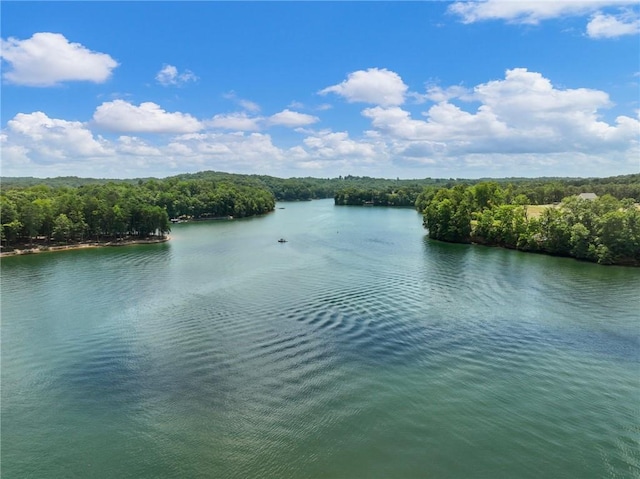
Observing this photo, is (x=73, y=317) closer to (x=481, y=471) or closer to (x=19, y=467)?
(x=19, y=467)

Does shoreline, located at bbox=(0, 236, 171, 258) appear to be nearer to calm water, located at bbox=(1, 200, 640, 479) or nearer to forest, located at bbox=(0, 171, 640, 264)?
forest, located at bbox=(0, 171, 640, 264)

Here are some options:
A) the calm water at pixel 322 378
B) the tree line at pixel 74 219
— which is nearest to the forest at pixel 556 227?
the calm water at pixel 322 378

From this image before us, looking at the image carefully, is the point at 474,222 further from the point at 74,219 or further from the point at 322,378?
the point at 74,219

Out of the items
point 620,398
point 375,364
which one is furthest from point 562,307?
point 375,364

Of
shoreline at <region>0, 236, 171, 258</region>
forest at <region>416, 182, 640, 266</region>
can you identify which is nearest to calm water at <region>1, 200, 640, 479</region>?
forest at <region>416, 182, 640, 266</region>

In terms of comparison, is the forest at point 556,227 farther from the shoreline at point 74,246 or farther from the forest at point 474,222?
the shoreline at point 74,246
